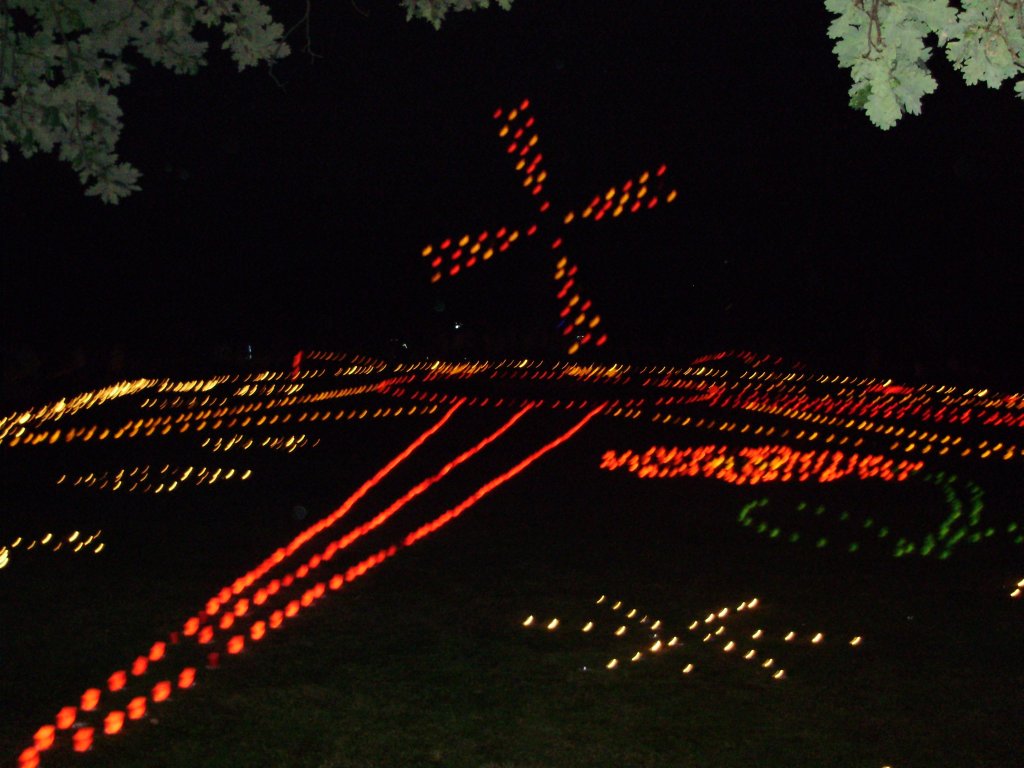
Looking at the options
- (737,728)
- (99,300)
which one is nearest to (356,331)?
(99,300)

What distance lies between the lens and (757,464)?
16922mm

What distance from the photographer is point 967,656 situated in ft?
25.8

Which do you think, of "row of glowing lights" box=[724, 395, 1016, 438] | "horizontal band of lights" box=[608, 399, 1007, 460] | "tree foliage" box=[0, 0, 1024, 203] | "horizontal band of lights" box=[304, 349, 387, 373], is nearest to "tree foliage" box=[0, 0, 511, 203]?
"tree foliage" box=[0, 0, 1024, 203]

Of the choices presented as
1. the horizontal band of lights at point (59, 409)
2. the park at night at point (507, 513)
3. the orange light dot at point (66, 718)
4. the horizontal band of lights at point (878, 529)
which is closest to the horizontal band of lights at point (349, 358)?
the park at night at point (507, 513)

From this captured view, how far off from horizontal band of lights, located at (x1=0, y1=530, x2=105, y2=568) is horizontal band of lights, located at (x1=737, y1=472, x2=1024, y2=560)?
19.8ft

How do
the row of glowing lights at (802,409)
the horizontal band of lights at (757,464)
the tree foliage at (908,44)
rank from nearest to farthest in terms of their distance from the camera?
Result: 1. the tree foliage at (908,44)
2. the horizontal band of lights at (757,464)
3. the row of glowing lights at (802,409)

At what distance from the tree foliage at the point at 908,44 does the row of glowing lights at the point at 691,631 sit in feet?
11.9

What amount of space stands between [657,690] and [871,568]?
3.90 metres

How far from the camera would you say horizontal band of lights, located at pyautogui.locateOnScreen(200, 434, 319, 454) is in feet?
61.8

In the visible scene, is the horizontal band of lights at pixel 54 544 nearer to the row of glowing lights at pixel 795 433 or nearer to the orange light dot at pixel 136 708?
the orange light dot at pixel 136 708

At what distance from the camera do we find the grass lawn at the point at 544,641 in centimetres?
638

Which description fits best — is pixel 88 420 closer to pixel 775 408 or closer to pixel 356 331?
pixel 775 408

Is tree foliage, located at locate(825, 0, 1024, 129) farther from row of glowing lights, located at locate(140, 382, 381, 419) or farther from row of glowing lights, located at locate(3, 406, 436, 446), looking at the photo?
row of glowing lights, located at locate(140, 382, 381, 419)

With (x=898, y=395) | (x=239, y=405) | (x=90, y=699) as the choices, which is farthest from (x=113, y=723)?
(x=898, y=395)
